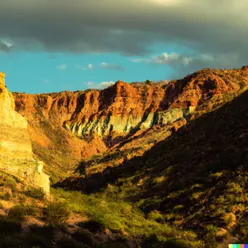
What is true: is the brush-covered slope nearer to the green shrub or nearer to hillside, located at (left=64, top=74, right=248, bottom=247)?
hillside, located at (left=64, top=74, right=248, bottom=247)

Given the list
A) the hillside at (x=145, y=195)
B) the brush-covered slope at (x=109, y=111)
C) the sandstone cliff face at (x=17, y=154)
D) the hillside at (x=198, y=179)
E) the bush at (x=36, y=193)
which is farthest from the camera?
the brush-covered slope at (x=109, y=111)

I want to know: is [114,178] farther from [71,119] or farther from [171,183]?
[71,119]

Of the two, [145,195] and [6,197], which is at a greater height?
[6,197]

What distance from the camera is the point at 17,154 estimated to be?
89.1 ft

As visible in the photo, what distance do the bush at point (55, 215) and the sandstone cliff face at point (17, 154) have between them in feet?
15.4

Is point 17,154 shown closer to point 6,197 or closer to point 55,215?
point 6,197

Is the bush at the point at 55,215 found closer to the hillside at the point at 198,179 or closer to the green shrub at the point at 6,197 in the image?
the green shrub at the point at 6,197

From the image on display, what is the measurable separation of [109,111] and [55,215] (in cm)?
15311

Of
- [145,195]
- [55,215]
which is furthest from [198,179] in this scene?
[55,215]

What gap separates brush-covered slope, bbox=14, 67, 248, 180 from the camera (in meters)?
126

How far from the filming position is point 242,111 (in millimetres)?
56750

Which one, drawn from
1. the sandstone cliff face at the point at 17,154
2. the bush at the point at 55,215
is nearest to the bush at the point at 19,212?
the bush at the point at 55,215

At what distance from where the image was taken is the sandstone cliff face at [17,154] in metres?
26.1

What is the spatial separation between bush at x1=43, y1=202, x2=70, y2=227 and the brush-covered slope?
268ft
